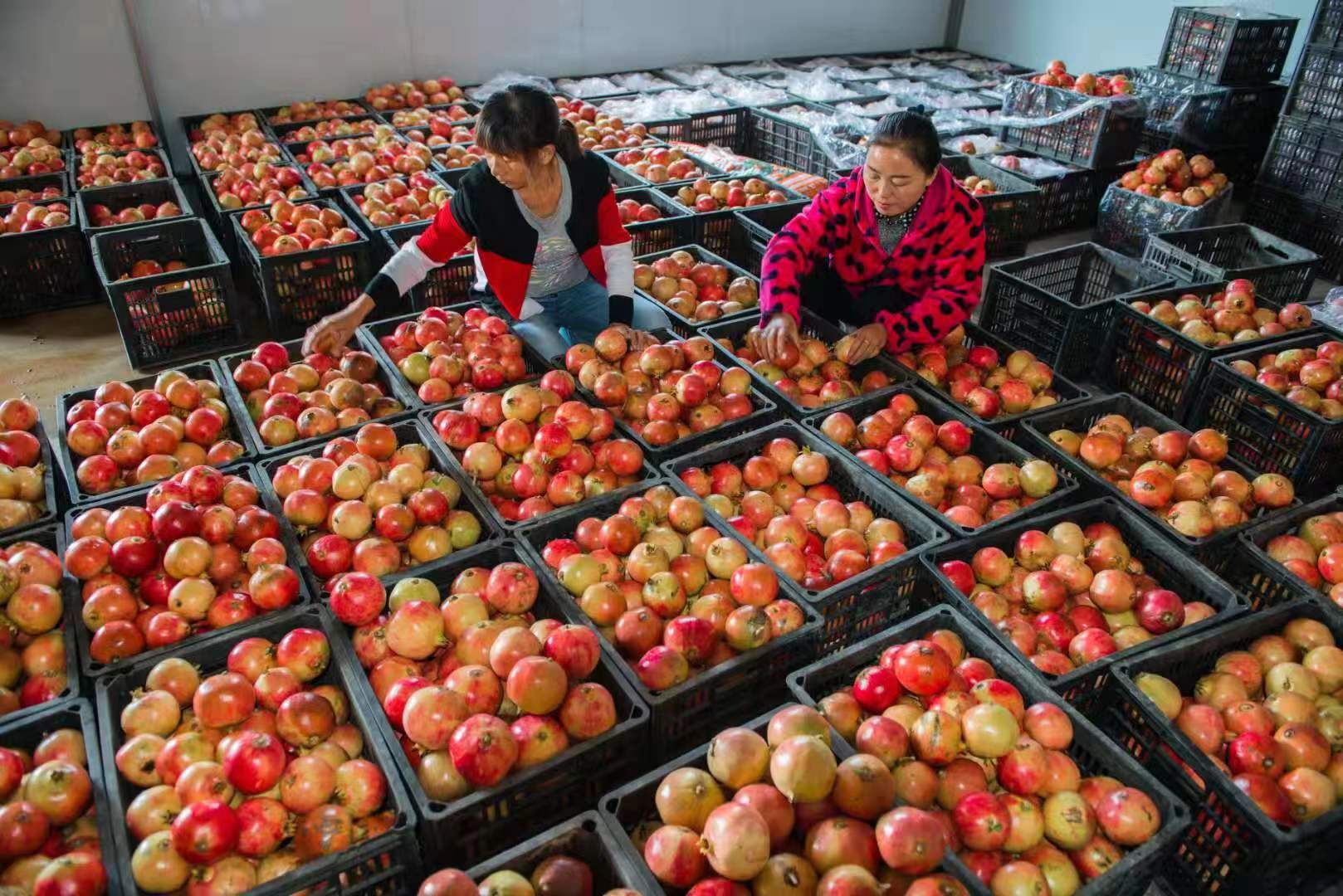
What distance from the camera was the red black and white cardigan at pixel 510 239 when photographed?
3158mm

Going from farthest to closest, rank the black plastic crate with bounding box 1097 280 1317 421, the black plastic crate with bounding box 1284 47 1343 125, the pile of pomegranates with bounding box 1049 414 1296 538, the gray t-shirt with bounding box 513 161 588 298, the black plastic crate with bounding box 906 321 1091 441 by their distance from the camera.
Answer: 1. the black plastic crate with bounding box 1284 47 1343 125
2. the black plastic crate with bounding box 1097 280 1317 421
3. the gray t-shirt with bounding box 513 161 588 298
4. the black plastic crate with bounding box 906 321 1091 441
5. the pile of pomegranates with bounding box 1049 414 1296 538

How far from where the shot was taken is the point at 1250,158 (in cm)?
656

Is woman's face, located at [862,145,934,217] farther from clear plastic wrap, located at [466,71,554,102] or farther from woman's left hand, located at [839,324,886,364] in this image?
clear plastic wrap, located at [466,71,554,102]

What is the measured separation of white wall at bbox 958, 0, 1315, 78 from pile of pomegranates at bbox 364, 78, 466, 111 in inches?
206

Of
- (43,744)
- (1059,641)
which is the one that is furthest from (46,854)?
(1059,641)

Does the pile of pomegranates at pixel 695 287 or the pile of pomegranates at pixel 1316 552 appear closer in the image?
the pile of pomegranates at pixel 1316 552

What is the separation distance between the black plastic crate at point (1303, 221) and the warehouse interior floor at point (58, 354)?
242 inches

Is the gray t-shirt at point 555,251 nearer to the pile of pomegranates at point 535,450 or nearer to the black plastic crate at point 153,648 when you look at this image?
the pile of pomegranates at point 535,450

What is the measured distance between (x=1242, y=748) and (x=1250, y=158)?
20.3ft

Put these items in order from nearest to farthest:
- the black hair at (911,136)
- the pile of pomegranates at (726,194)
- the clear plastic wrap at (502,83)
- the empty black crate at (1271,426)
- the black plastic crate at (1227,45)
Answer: the black hair at (911,136), the empty black crate at (1271,426), the pile of pomegranates at (726,194), the black plastic crate at (1227,45), the clear plastic wrap at (502,83)

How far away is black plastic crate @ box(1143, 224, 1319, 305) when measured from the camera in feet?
13.6

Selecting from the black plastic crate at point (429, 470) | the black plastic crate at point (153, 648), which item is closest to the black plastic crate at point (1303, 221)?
the black plastic crate at point (429, 470)

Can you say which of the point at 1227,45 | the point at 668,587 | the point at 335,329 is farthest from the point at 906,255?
the point at 1227,45

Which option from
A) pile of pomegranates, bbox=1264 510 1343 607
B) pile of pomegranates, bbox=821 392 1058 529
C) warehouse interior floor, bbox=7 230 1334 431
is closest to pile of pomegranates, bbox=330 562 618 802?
pile of pomegranates, bbox=821 392 1058 529
